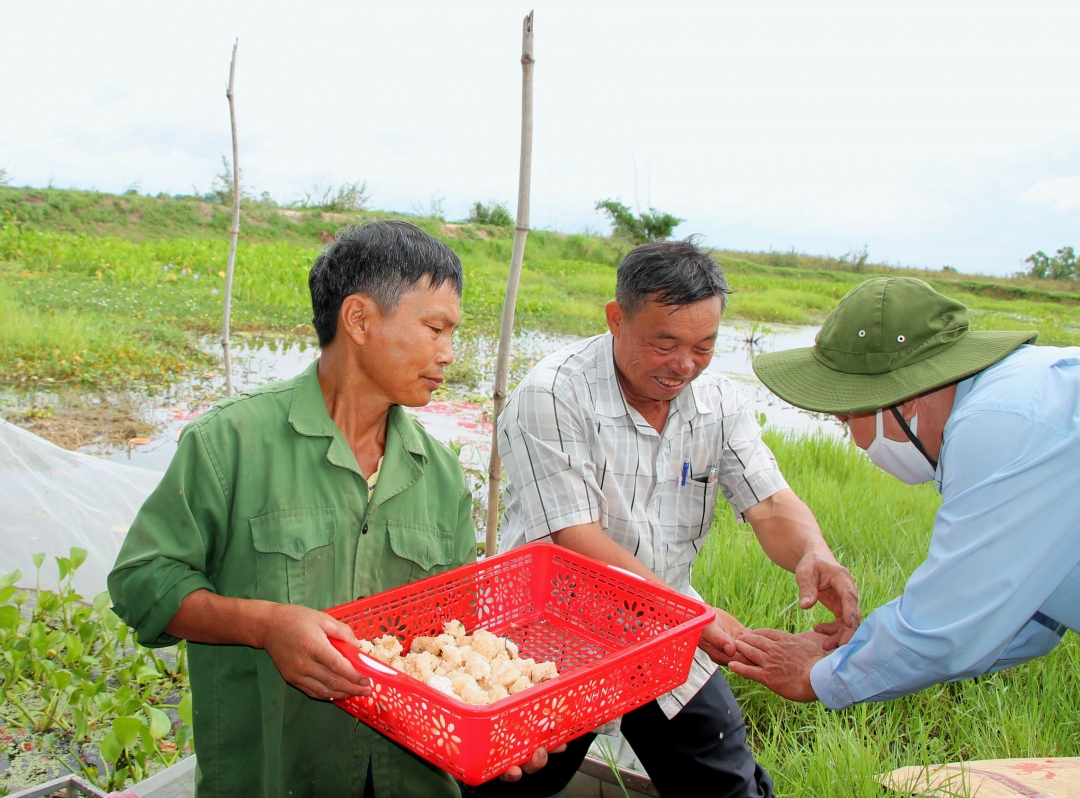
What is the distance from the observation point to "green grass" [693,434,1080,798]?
2152 millimetres

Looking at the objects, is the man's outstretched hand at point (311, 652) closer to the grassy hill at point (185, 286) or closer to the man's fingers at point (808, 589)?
the man's fingers at point (808, 589)

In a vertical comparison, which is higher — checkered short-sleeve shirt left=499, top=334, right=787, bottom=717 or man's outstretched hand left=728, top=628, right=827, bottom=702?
checkered short-sleeve shirt left=499, top=334, right=787, bottom=717

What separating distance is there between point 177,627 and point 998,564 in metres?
1.50

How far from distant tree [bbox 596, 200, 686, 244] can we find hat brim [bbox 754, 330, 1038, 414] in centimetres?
1990

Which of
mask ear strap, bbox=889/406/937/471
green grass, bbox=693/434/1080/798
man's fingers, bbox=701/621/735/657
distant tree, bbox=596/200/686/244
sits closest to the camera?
mask ear strap, bbox=889/406/937/471

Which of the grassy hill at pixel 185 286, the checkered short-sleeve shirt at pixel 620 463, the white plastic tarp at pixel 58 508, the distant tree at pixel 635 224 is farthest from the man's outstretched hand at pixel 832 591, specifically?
the distant tree at pixel 635 224

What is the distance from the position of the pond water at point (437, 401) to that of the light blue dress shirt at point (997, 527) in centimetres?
339

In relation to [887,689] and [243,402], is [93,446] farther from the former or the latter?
[887,689]

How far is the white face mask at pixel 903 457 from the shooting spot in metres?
1.73

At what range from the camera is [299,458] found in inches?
58.1

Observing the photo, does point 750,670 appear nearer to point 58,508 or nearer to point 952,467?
point 952,467

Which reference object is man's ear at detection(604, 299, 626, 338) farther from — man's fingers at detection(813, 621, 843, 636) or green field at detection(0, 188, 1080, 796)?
green field at detection(0, 188, 1080, 796)

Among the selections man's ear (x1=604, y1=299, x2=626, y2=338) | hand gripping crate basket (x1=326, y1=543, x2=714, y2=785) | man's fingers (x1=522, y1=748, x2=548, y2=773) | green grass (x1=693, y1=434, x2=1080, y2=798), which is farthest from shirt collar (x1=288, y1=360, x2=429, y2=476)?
green grass (x1=693, y1=434, x2=1080, y2=798)

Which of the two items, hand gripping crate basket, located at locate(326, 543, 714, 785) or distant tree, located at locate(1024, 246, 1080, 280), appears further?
distant tree, located at locate(1024, 246, 1080, 280)
